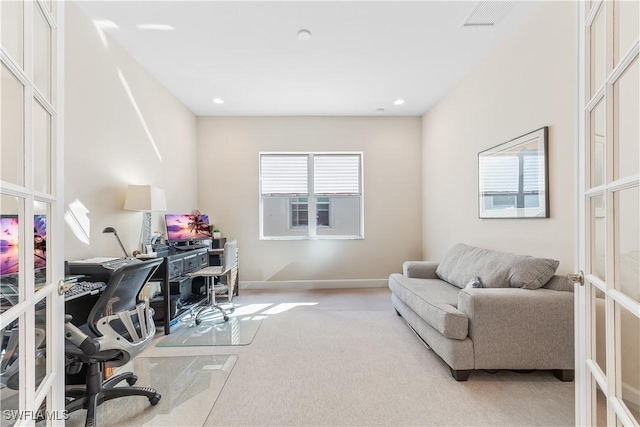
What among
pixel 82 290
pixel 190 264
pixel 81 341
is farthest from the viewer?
pixel 190 264

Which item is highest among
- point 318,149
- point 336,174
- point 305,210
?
point 318,149

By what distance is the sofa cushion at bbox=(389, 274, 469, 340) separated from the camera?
1.98 metres

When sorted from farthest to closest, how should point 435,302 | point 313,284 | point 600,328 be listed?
point 313,284, point 435,302, point 600,328

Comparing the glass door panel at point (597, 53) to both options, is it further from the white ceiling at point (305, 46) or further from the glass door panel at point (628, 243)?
the white ceiling at point (305, 46)

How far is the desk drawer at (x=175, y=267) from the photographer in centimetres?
292

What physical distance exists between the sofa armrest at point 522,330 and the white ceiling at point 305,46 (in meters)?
2.30

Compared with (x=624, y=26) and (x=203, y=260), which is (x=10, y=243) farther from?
(x=203, y=260)

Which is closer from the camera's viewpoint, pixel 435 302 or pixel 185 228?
pixel 435 302

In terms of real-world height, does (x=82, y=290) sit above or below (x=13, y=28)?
below

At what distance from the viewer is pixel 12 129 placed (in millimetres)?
798

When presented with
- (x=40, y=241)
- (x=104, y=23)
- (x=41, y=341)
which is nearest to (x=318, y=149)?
(x=104, y=23)

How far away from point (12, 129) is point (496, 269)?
2948mm

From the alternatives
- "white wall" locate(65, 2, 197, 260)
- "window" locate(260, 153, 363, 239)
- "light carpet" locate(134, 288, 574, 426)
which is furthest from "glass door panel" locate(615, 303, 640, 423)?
"window" locate(260, 153, 363, 239)

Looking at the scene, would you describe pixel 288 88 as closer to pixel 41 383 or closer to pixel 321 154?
pixel 321 154
